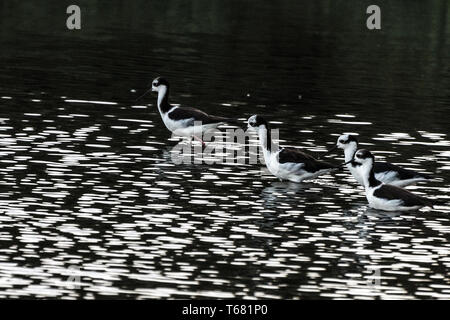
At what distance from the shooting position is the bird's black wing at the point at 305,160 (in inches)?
1106

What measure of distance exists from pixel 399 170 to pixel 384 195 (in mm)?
1755

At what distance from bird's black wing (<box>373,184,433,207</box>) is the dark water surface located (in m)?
0.38

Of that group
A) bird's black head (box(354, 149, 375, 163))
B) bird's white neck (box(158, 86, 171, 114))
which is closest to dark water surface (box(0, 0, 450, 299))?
bird's white neck (box(158, 86, 171, 114))

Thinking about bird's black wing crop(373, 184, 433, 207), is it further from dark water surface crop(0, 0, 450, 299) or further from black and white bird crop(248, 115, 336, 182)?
black and white bird crop(248, 115, 336, 182)

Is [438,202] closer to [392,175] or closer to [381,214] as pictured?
[381,214]

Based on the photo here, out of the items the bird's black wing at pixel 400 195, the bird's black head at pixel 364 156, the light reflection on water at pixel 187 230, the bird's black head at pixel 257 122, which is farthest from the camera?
the bird's black head at pixel 257 122

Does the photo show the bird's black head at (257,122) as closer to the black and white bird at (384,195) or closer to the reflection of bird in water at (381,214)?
the black and white bird at (384,195)

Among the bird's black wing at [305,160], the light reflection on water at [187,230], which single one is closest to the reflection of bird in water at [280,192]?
the light reflection on water at [187,230]

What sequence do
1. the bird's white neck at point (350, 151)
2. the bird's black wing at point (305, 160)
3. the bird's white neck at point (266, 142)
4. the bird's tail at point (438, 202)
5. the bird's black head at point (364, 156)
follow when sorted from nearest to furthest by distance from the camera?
the bird's tail at point (438, 202)
the bird's black head at point (364, 156)
the bird's black wing at point (305, 160)
the bird's white neck at point (350, 151)
the bird's white neck at point (266, 142)

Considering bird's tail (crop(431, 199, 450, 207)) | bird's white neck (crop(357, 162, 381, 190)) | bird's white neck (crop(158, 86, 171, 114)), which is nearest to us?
bird's tail (crop(431, 199, 450, 207))

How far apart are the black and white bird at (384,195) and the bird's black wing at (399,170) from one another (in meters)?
0.66

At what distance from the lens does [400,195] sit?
25.5m

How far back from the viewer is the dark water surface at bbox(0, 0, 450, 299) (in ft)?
67.4

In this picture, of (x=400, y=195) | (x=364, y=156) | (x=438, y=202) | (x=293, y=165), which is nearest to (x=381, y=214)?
(x=400, y=195)
